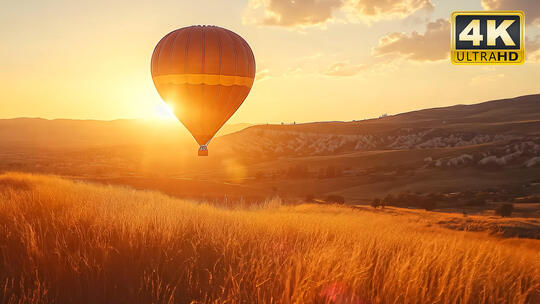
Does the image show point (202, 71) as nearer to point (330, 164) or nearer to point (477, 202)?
point (477, 202)

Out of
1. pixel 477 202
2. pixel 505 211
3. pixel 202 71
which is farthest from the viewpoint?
pixel 477 202

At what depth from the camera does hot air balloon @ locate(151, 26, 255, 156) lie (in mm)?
20391

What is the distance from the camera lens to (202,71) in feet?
67.1

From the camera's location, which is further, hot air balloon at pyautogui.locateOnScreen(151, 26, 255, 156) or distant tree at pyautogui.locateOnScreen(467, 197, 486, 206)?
distant tree at pyautogui.locateOnScreen(467, 197, 486, 206)

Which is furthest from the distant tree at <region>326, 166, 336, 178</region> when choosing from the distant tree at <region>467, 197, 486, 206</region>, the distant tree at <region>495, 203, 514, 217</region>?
the distant tree at <region>495, 203, 514, 217</region>

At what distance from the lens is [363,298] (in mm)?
4457

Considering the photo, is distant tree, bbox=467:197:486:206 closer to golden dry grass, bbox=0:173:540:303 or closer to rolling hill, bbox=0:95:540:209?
rolling hill, bbox=0:95:540:209

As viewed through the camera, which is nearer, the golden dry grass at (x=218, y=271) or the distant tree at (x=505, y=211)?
the golden dry grass at (x=218, y=271)

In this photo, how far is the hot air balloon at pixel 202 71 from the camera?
20.4 meters

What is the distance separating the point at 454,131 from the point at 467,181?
82313 mm

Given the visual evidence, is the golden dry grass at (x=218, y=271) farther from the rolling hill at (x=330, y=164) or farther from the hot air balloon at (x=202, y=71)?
the rolling hill at (x=330, y=164)

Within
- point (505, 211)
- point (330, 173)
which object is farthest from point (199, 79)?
point (330, 173)

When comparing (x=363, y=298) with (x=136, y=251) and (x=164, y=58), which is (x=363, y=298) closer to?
(x=136, y=251)

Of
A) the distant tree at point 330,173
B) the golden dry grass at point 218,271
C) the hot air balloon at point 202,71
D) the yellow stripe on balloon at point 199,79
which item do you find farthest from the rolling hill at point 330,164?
the golden dry grass at point 218,271
